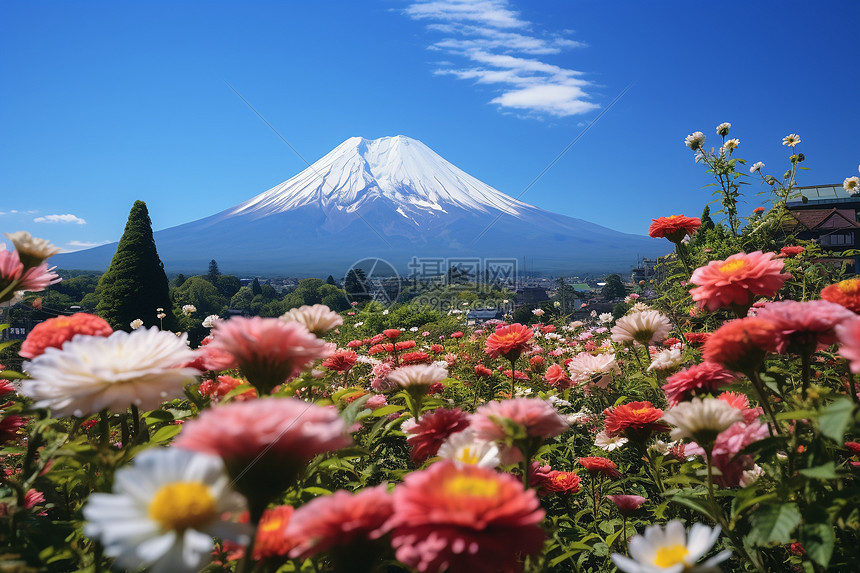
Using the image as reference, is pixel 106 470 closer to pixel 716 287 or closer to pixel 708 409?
pixel 708 409

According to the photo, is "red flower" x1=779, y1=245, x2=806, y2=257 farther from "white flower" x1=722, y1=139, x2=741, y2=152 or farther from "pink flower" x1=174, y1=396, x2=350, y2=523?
"pink flower" x1=174, y1=396, x2=350, y2=523

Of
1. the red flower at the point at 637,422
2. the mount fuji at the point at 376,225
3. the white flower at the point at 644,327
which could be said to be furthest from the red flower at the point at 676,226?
the mount fuji at the point at 376,225

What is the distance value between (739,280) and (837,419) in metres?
0.47

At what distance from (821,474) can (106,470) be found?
977 mm

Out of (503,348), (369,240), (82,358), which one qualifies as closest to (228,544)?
(82,358)

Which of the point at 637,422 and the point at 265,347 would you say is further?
the point at 637,422

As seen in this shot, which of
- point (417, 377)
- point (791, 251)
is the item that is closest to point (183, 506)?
point (417, 377)

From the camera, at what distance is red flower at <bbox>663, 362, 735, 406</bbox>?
37.3 inches

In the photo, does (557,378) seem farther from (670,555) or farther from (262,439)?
(262,439)

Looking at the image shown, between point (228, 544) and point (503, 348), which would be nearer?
point (228, 544)

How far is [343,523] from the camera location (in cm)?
48

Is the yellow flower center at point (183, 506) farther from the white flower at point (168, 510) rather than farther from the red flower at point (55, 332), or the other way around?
the red flower at point (55, 332)

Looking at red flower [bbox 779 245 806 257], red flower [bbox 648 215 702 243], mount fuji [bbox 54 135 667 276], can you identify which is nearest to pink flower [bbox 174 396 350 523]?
red flower [bbox 648 215 702 243]

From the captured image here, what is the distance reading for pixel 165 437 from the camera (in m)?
0.80
